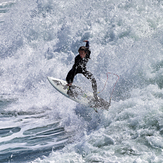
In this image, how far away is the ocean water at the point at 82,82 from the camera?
4.05 metres

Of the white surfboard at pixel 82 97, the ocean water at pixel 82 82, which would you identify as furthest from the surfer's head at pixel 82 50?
the ocean water at pixel 82 82

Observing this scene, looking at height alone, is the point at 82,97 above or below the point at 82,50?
below

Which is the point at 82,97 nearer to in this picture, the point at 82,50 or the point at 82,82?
the point at 82,50

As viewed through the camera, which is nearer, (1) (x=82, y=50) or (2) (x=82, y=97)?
(1) (x=82, y=50)

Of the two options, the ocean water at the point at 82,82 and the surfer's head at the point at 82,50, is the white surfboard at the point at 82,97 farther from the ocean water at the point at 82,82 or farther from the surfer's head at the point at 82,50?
the surfer's head at the point at 82,50

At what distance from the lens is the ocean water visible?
405cm

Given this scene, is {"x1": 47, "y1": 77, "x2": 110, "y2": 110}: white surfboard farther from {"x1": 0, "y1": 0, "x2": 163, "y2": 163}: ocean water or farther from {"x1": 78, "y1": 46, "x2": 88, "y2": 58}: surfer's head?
{"x1": 78, "y1": 46, "x2": 88, "y2": 58}: surfer's head

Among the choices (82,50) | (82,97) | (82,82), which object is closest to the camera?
(82,50)

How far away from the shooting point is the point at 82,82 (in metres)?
8.06

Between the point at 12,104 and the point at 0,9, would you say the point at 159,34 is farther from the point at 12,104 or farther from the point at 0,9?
the point at 0,9

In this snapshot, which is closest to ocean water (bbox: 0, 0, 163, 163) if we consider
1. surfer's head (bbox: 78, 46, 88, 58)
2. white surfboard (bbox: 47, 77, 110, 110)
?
white surfboard (bbox: 47, 77, 110, 110)

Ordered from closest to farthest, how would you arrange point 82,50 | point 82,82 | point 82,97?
1. point 82,50
2. point 82,97
3. point 82,82

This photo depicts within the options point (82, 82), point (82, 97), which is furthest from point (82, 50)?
point (82, 82)

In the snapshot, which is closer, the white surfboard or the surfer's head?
the surfer's head
